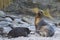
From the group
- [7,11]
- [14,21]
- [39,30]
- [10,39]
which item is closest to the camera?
[10,39]

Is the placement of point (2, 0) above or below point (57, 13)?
above

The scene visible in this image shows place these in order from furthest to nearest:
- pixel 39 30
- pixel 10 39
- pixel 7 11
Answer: pixel 7 11
pixel 39 30
pixel 10 39

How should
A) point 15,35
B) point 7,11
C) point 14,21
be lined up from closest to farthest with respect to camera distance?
1. point 15,35
2. point 14,21
3. point 7,11

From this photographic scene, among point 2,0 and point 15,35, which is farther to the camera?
point 2,0

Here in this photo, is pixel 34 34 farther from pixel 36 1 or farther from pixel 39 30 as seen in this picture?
pixel 36 1

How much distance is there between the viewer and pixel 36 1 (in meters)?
7.05

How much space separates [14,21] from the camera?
5406 millimetres

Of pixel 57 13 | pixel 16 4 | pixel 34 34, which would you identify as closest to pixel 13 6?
pixel 16 4

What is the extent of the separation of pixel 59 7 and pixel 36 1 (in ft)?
2.51

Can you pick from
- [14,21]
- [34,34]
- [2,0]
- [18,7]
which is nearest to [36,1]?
[18,7]

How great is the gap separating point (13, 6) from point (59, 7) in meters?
1.46

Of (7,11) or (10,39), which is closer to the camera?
(10,39)

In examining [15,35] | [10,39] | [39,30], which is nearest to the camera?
[10,39]

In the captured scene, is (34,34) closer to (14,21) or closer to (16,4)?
(14,21)
